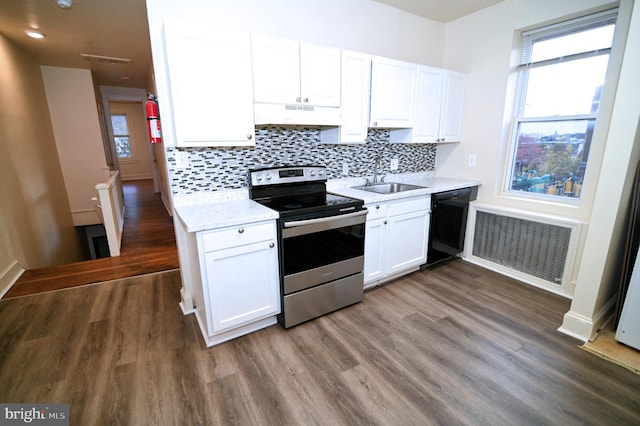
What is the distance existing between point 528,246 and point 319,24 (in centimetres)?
293

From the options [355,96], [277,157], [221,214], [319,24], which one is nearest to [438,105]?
[355,96]

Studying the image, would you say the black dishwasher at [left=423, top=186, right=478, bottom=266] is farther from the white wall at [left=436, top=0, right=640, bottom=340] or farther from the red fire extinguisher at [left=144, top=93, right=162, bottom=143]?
the red fire extinguisher at [left=144, top=93, right=162, bottom=143]

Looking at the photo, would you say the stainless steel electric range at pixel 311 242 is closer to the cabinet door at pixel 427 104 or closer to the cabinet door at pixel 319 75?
the cabinet door at pixel 319 75

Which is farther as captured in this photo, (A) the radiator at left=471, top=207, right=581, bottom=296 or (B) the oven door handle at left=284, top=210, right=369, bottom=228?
(A) the radiator at left=471, top=207, right=581, bottom=296

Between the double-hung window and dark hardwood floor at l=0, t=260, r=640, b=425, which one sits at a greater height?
the double-hung window

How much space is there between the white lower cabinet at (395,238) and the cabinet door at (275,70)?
1142mm

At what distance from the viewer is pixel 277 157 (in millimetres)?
2566

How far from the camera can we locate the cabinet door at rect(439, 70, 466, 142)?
313 centimetres

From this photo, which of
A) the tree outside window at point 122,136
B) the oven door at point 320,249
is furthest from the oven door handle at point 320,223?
the tree outside window at point 122,136

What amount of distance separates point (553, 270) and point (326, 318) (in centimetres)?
221

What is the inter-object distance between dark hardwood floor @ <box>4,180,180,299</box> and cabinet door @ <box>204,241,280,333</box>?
1.71 m

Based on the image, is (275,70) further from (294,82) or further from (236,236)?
(236,236)

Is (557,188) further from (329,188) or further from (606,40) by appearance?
(329,188)

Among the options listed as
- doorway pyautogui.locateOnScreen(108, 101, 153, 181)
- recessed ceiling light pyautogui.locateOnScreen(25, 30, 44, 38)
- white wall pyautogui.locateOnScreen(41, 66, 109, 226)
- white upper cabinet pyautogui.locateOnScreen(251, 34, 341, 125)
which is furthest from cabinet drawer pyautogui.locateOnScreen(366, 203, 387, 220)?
doorway pyautogui.locateOnScreen(108, 101, 153, 181)
